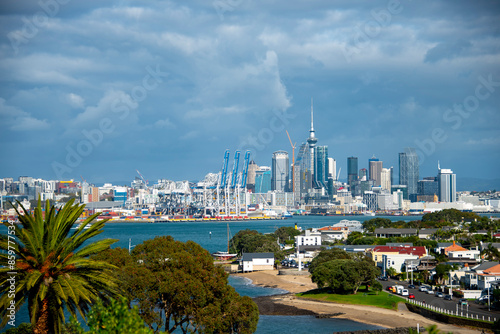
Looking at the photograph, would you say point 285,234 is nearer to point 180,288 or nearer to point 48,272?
point 180,288

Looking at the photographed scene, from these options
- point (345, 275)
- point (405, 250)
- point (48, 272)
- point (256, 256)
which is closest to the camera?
point (48, 272)

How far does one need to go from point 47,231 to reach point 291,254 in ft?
143

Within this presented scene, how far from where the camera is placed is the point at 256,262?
1734 inches

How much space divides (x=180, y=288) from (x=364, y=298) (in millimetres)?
15201

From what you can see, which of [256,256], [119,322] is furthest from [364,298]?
[119,322]

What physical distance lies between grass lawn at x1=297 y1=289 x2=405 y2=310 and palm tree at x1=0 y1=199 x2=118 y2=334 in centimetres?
1886

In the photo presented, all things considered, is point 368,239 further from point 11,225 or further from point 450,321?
point 11,225

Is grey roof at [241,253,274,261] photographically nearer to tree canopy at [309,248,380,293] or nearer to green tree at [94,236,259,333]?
tree canopy at [309,248,380,293]

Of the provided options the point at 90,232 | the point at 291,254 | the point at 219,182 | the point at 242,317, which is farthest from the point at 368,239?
the point at 219,182

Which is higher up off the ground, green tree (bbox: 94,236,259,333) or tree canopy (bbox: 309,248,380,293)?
green tree (bbox: 94,236,259,333)

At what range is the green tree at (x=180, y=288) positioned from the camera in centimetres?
1406

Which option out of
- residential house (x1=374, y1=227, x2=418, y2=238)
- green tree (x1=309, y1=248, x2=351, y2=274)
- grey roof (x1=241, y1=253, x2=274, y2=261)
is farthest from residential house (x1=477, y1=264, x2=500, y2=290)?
residential house (x1=374, y1=227, x2=418, y2=238)

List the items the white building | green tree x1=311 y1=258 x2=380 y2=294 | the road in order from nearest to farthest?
the road
green tree x1=311 y1=258 x2=380 y2=294
the white building

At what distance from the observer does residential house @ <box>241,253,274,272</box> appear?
4347 cm
